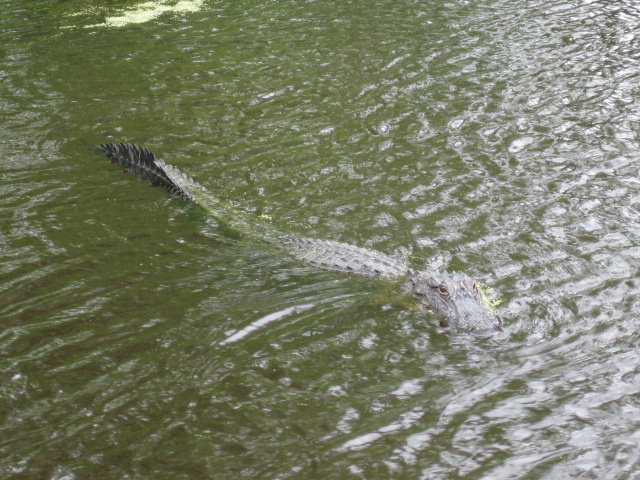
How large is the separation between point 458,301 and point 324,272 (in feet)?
3.69

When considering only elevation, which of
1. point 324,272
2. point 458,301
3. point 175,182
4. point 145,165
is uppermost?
point 145,165

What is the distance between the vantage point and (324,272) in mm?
5539

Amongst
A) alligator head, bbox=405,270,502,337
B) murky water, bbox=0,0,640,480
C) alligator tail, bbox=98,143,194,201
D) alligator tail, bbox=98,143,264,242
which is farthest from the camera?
alligator tail, bbox=98,143,194,201

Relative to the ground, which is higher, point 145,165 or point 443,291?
point 145,165

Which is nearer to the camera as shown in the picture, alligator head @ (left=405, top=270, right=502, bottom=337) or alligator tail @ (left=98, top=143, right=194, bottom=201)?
alligator head @ (left=405, top=270, right=502, bottom=337)

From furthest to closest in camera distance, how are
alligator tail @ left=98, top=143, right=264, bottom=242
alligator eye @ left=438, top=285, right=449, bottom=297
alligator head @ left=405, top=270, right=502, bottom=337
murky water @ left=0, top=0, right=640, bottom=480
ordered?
alligator tail @ left=98, top=143, right=264, bottom=242 → alligator eye @ left=438, top=285, right=449, bottom=297 → alligator head @ left=405, top=270, right=502, bottom=337 → murky water @ left=0, top=0, right=640, bottom=480

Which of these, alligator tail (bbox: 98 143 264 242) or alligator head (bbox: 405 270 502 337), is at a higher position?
alligator tail (bbox: 98 143 264 242)

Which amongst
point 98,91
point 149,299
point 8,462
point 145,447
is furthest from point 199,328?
point 98,91

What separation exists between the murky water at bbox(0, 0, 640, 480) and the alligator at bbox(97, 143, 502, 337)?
0.12 meters

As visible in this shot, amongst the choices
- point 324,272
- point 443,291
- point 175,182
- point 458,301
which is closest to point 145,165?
point 175,182

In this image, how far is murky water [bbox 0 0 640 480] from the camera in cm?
385

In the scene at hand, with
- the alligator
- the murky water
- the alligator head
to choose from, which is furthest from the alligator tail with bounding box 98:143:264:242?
the alligator head

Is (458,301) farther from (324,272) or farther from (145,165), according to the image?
(145,165)

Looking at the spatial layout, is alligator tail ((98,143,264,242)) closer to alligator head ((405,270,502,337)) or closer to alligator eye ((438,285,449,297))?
alligator head ((405,270,502,337))
